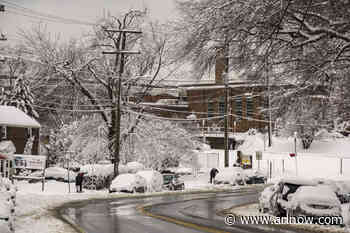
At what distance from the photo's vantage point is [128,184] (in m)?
31.1

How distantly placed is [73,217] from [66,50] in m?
24.4

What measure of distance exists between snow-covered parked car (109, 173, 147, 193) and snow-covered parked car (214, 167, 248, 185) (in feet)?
32.0

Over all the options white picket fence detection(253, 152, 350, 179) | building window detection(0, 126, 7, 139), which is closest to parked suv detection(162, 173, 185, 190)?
building window detection(0, 126, 7, 139)

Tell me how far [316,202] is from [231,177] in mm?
25062

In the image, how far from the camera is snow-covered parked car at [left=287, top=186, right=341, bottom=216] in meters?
14.6

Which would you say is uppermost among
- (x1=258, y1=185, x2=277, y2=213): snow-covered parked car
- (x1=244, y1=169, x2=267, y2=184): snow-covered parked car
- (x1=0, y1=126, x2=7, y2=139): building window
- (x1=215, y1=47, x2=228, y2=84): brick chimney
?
(x1=215, y1=47, x2=228, y2=84): brick chimney

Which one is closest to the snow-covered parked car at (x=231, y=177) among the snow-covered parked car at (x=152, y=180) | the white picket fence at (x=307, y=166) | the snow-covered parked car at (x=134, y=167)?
the snow-covered parked car at (x=134, y=167)

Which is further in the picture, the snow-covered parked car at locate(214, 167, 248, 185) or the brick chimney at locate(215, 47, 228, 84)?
the snow-covered parked car at locate(214, 167, 248, 185)

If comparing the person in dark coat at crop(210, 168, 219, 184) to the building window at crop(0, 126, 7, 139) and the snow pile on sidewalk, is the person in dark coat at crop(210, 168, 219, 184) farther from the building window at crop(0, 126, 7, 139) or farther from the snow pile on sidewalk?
the snow pile on sidewalk

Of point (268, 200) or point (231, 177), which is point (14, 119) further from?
point (268, 200)

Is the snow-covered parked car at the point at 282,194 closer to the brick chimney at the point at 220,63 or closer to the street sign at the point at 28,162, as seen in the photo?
the brick chimney at the point at 220,63

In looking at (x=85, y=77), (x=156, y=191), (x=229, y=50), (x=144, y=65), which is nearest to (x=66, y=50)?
(x=85, y=77)

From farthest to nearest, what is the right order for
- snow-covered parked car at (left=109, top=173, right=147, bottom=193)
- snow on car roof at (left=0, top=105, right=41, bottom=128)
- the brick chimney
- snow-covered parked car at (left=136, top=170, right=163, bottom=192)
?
snow on car roof at (left=0, top=105, right=41, bottom=128), snow-covered parked car at (left=136, top=170, right=163, bottom=192), snow-covered parked car at (left=109, top=173, right=147, bottom=193), the brick chimney

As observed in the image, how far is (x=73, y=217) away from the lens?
17.4 m
